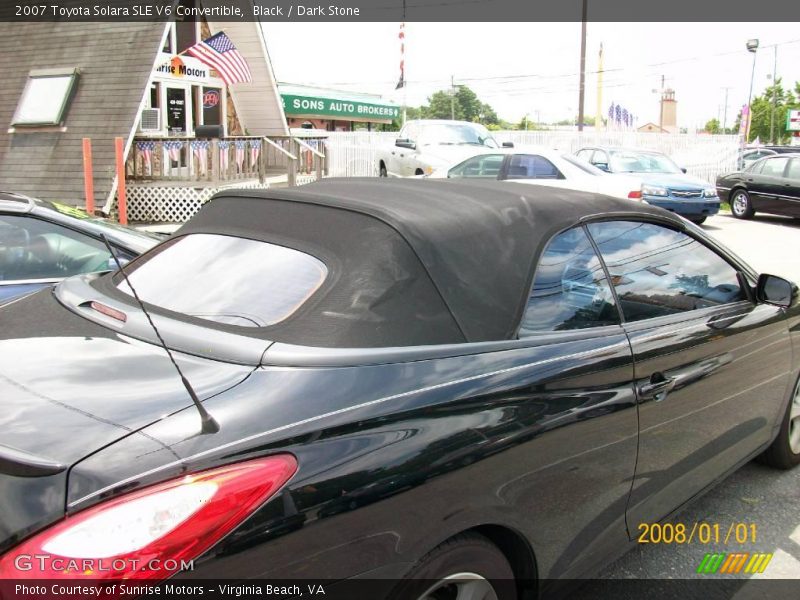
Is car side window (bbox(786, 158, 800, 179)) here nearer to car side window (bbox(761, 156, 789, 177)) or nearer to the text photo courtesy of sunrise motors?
car side window (bbox(761, 156, 789, 177))

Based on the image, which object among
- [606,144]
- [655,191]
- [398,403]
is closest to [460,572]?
[398,403]

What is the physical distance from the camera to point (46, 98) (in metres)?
15.7

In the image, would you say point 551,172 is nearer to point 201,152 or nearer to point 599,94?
point 201,152

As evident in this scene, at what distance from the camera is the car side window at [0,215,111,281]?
436 centimetres

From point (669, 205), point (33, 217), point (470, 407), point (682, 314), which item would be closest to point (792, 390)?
point (682, 314)

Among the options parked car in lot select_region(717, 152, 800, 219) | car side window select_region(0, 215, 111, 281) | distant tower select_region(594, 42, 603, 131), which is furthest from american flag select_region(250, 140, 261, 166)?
distant tower select_region(594, 42, 603, 131)

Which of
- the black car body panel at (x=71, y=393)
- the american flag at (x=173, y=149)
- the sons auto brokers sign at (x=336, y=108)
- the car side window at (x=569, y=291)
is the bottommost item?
the black car body panel at (x=71, y=393)

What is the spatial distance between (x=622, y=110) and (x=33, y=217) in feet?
198

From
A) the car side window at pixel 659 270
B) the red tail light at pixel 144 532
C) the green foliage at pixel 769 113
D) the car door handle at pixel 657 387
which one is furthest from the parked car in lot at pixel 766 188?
the green foliage at pixel 769 113

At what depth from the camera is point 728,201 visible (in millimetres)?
17453

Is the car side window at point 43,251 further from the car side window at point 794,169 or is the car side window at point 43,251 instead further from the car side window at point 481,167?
the car side window at point 794,169

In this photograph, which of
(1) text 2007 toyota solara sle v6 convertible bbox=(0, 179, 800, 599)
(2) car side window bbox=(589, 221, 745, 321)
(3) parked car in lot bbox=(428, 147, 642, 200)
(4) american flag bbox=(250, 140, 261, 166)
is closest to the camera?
(1) text 2007 toyota solara sle v6 convertible bbox=(0, 179, 800, 599)

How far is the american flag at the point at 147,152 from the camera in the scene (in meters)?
15.0

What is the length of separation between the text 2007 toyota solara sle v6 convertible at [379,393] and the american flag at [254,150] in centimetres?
1358
